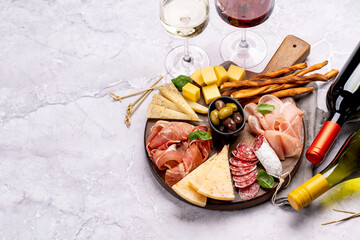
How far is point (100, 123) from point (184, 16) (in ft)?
2.30

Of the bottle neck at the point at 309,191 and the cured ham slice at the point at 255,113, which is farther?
the cured ham slice at the point at 255,113

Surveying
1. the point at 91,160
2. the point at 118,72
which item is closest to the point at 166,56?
the point at 118,72

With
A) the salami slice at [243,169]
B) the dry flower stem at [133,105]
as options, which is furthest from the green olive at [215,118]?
the dry flower stem at [133,105]

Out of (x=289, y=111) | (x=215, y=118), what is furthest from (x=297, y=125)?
(x=215, y=118)

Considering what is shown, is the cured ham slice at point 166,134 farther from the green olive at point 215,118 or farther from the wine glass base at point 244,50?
the wine glass base at point 244,50

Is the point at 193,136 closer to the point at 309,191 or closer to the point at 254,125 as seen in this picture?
the point at 254,125

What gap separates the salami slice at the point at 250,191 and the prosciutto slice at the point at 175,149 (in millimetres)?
228

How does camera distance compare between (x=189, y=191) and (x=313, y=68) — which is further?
(x=313, y=68)

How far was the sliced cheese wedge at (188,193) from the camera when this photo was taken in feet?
6.29

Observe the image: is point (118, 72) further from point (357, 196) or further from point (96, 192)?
point (357, 196)

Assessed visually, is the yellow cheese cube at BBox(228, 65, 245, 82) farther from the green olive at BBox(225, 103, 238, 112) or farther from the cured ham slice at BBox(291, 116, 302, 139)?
the cured ham slice at BBox(291, 116, 302, 139)

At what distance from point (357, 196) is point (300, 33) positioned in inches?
36.5

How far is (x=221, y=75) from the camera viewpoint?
2.15 metres

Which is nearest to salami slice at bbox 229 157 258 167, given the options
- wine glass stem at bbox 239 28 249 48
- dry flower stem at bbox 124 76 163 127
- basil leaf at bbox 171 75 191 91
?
basil leaf at bbox 171 75 191 91
